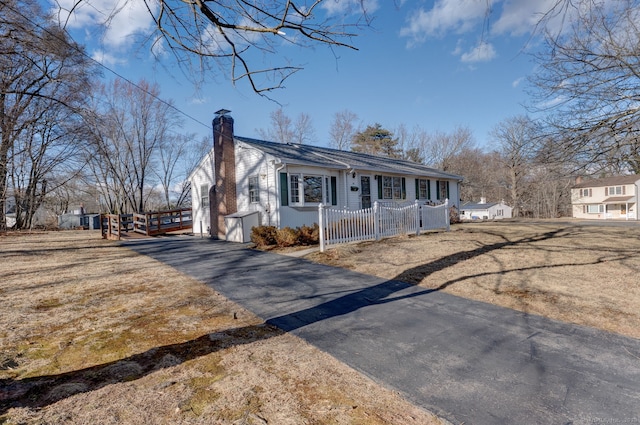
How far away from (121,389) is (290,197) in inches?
406

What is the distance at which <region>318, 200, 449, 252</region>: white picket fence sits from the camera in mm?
A: 9275

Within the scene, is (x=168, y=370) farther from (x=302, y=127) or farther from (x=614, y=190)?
(x=614, y=190)

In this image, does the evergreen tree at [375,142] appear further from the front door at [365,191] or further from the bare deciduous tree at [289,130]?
the front door at [365,191]

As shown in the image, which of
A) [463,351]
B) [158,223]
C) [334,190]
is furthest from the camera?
[158,223]

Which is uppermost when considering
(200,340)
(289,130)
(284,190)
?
(289,130)

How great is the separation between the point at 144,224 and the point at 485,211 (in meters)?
40.5

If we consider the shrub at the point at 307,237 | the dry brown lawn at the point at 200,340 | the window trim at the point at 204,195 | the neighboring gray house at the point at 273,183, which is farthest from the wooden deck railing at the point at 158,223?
the shrub at the point at 307,237

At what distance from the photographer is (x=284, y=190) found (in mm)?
12391

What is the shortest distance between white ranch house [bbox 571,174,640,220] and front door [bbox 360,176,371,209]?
3431 centimetres

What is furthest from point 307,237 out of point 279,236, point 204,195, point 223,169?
point 204,195

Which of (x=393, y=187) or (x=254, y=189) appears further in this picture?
(x=393, y=187)

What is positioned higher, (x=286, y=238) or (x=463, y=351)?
(x=286, y=238)

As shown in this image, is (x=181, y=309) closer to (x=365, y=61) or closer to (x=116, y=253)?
(x=365, y=61)

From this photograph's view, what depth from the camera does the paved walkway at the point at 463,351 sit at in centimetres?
232
